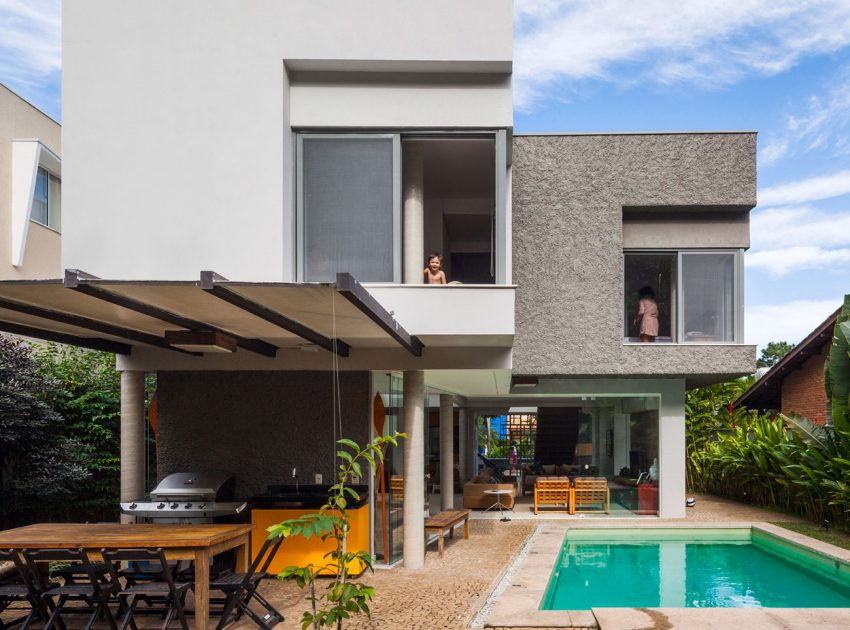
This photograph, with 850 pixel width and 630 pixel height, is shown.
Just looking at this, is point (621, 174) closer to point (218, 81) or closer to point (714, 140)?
point (714, 140)

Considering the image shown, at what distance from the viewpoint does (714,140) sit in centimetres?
1608

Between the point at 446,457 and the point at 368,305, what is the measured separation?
11.2 meters

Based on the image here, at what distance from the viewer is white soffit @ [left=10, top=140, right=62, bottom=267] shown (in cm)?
1939

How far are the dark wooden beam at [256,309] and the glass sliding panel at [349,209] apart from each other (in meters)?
0.99

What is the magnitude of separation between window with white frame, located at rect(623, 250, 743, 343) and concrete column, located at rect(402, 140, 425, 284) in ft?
24.3

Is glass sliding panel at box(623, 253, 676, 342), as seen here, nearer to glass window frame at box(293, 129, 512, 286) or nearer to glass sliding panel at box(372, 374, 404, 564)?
glass sliding panel at box(372, 374, 404, 564)

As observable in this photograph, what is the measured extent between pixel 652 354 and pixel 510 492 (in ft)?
15.0

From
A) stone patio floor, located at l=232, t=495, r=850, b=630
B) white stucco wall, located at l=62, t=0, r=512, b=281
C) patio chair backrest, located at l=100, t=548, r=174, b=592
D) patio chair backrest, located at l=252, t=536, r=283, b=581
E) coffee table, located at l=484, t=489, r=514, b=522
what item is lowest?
coffee table, located at l=484, t=489, r=514, b=522

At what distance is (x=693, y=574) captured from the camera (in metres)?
11.9

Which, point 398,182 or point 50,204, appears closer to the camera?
point 398,182

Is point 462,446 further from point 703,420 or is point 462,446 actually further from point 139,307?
point 139,307

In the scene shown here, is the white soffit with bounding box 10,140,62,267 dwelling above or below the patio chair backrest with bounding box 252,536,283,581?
above

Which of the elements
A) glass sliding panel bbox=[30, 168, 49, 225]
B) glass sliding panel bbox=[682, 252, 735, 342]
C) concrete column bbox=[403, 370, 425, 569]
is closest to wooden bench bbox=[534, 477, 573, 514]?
glass sliding panel bbox=[682, 252, 735, 342]

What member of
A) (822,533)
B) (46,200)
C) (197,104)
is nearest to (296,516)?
(197,104)
